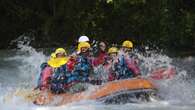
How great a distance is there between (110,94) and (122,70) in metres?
0.84

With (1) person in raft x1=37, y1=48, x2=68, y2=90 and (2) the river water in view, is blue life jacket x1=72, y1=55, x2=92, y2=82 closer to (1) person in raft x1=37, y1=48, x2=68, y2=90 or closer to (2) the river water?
(1) person in raft x1=37, y1=48, x2=68, y2=90

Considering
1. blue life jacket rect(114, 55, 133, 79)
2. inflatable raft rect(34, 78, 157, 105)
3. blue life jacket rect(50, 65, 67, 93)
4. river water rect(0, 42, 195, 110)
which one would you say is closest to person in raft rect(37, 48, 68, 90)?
blue life jacket rect(50, 65, 67, 93)

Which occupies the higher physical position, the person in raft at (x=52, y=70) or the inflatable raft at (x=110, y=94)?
the person in raft at (x=52, y=70)

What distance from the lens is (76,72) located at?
10727mm

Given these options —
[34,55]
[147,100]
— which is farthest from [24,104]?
[34,55]

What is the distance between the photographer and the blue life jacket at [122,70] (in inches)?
435

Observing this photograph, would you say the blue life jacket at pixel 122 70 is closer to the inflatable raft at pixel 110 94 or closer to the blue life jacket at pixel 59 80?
the inflatable raft at pixel 110 94

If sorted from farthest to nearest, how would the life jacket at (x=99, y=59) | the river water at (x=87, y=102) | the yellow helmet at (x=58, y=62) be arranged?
the life jacket at (x=99, y=59), the yellow helmet at (x=58, y=62), the river water at (x=87, y=102)

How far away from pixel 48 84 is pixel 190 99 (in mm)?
2413

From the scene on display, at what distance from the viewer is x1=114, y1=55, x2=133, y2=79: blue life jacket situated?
11039 mm

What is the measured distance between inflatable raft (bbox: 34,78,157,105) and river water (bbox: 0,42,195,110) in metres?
0.10

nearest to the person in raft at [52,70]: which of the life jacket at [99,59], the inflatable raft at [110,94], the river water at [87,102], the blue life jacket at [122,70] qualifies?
the inflatable raft at [110,94]

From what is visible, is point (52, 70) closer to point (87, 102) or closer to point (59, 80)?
point (59, 80)

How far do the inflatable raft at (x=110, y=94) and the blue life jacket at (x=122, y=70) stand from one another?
0.51 metres
